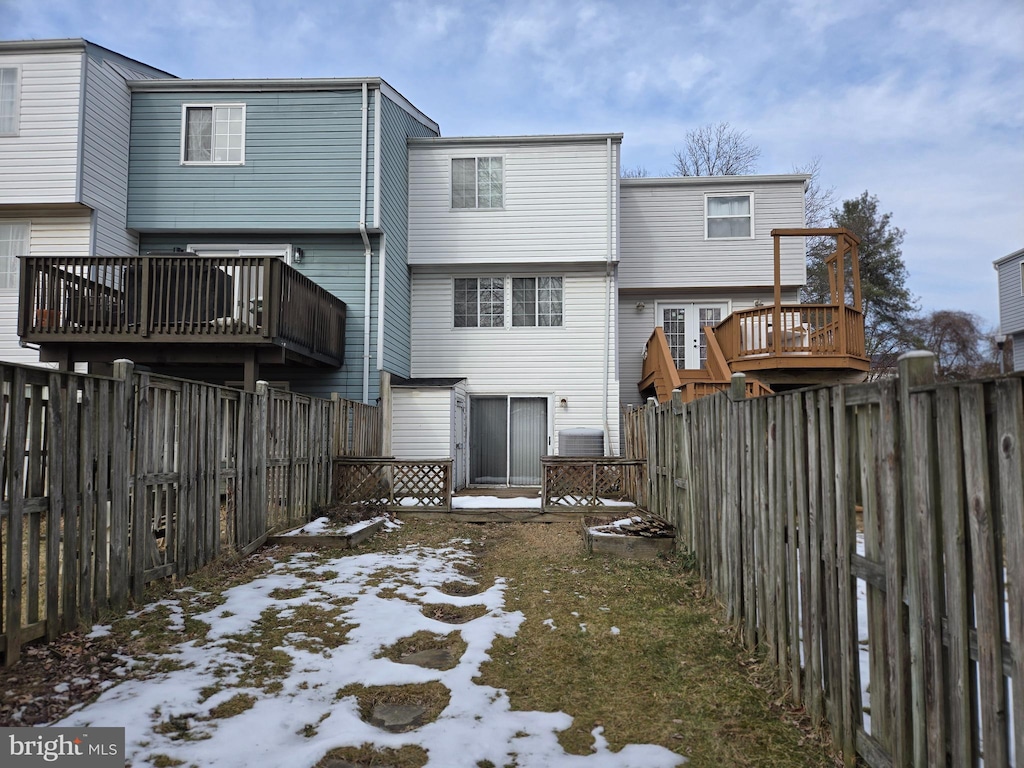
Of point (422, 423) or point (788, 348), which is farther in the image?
point (422, 423)

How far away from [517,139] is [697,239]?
5320mm

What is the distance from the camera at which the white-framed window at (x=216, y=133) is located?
14484 millimetres

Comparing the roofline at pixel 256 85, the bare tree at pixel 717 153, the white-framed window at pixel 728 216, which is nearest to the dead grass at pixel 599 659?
the roofline at pixel 256 85

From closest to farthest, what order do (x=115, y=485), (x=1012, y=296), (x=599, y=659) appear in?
(x=599, y=659) → (x=115, y=485) → (x=1012, y=296)

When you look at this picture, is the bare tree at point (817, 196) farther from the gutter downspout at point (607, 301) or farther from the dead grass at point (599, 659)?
the dead grass at point (599, 659)

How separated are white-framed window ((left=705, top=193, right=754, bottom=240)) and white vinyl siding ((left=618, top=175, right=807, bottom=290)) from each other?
0.37 ft

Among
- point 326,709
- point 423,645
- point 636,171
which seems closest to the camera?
point 326,709

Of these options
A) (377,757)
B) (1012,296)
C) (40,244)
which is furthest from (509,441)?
(1012,296)

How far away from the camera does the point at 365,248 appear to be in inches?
567

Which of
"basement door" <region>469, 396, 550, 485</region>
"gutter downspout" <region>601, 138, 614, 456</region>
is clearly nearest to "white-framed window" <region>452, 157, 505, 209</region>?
"gutter downspout" <region>601, 138, 614, 456</region>

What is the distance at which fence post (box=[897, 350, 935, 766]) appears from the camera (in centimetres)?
237

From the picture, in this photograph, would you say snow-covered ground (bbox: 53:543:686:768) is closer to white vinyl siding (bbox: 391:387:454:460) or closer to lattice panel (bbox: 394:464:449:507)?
lattice panel (bbox: 394:464:449:507)

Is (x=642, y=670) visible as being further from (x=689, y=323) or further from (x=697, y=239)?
(x=697, y=239)

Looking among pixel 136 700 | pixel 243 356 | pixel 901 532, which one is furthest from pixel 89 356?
pixel 901 532
